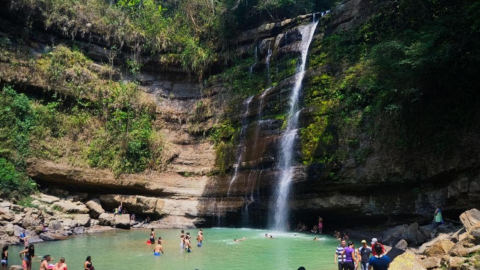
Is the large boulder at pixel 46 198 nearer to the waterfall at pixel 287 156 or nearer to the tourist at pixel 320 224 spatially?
the waterfall at pixel 287 156

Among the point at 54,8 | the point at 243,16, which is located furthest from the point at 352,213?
the point at 54,8

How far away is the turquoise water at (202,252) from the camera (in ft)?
40.1

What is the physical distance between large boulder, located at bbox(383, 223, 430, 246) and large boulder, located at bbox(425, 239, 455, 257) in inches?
150

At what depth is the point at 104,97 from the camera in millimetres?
27719

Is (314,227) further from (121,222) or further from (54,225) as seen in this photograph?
(54,225)

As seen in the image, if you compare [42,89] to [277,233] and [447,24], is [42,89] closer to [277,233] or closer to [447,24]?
[277,233]

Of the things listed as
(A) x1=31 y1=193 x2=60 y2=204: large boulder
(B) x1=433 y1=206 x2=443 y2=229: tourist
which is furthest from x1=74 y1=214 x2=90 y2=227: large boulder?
(B) x1=433 y1=206 x2=443 y2=229: tourist

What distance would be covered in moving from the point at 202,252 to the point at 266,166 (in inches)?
309

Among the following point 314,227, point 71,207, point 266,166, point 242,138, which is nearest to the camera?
point 314,227

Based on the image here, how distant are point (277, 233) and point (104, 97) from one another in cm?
1729

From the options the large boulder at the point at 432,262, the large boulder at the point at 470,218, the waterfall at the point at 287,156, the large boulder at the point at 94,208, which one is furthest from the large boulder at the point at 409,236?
the large boulder at the point at 94,208

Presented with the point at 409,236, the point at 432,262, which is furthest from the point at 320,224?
the point at 432,262

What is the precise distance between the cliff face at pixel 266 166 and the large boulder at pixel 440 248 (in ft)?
17.5

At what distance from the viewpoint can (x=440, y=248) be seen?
10.1m
